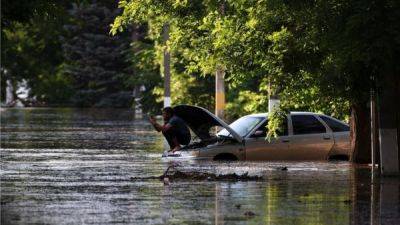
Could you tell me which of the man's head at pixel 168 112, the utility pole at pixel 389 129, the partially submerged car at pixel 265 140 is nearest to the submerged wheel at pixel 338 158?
the partially submerged car at pixel 265 140

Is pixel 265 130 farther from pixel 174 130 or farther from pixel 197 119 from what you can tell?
pixel 174 130

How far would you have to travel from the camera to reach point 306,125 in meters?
27.4

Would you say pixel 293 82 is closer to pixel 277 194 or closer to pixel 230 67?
pixel 230 67

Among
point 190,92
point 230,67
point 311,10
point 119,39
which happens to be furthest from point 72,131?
point 119,39

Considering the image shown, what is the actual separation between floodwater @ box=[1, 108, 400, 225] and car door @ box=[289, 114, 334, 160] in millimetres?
1084

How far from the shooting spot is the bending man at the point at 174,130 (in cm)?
2703

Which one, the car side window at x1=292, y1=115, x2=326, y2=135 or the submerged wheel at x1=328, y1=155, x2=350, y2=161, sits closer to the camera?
the car side window at x1=292, y1=115, x2=326, y2=135

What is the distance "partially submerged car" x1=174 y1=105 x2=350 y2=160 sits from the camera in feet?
87.4

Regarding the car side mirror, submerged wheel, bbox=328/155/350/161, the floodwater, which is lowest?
the floodwater

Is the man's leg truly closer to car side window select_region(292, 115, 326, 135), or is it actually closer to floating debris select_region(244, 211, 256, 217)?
car side window select_region(292, 115, 326, 135)

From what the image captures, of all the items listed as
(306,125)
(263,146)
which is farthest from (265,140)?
(306,125)

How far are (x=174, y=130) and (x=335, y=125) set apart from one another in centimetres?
349

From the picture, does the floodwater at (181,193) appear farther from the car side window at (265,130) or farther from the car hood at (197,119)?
the car side window at (265,130)

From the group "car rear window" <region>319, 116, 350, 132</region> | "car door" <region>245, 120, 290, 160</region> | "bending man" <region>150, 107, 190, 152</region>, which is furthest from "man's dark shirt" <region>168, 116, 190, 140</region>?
"car rear window" <region>319, 116, 350, 132</region>
